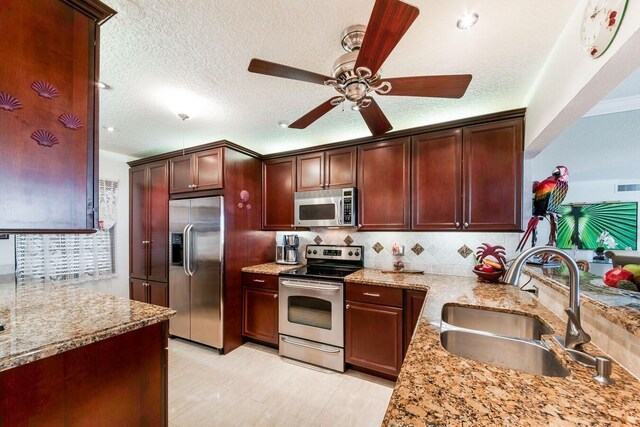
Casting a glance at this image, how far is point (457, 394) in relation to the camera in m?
0.68

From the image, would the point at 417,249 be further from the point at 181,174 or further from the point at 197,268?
the point at 181,174

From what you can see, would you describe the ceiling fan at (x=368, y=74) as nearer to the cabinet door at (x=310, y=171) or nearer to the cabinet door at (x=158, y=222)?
the cabinet door at (x=310, y=171)

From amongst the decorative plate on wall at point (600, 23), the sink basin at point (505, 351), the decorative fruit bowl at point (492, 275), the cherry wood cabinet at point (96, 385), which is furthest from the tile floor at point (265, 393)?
the decorative plate on wall at point (600, 23)

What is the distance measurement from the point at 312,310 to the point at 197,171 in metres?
2.05

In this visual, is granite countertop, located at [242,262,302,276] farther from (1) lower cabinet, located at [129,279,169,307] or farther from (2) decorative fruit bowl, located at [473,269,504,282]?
(2) decorative fruit bowl, located at [473,269,504,282]

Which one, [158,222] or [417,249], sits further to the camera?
[158,222]

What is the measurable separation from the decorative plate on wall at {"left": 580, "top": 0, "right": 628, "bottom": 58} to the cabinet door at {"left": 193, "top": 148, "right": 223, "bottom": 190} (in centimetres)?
282

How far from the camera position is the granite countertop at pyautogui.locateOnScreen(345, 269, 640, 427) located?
59cm

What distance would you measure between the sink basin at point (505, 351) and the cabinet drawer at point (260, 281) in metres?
1.94

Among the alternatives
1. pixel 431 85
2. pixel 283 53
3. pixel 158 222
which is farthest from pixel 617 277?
pixel 158 222

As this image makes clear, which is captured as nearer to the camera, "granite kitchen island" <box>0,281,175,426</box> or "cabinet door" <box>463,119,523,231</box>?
"granite kitchen island" <box>0,281,175,426</box>

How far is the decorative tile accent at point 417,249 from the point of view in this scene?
274 cm

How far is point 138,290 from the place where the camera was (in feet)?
11.4

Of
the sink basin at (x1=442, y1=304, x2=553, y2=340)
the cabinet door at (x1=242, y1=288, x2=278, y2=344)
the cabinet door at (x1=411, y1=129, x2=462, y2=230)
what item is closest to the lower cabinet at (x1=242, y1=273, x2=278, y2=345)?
the cabinet door at (x1=242, y1=288, x2=278, y2=344)
